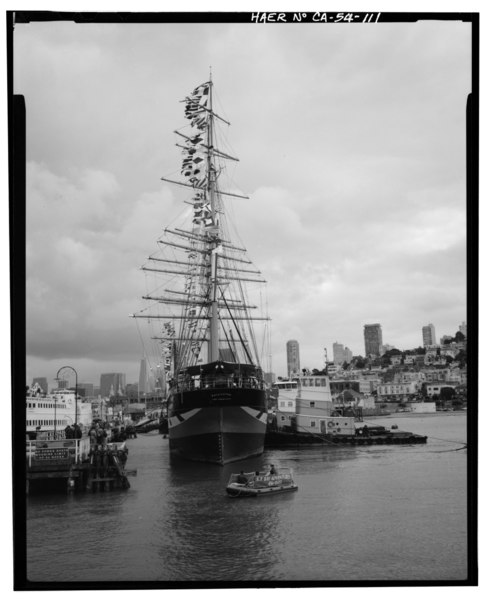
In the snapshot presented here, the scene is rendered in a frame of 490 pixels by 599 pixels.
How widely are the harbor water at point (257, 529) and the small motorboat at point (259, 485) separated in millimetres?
310

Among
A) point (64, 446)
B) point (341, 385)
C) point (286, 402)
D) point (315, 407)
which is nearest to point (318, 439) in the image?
point (315, 407)

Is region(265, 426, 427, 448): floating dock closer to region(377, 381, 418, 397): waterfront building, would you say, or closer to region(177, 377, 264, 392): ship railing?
region(177, 377, 264, 392): ship railing

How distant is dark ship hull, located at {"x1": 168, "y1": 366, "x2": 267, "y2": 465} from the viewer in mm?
23328

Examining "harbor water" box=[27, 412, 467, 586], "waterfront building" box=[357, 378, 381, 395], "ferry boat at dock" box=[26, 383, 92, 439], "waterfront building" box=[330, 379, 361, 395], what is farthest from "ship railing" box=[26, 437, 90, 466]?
"waterfront building" box=[357, 378, 381, 395]

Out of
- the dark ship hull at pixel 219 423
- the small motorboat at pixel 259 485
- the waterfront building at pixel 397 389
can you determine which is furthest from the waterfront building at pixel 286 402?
the small motorboat at pixel 259 485

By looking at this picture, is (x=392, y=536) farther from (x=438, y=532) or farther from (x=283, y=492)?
(x=283, y=492)

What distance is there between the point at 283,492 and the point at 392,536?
256 inches

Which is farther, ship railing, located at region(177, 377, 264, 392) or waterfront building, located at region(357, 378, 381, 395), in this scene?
waterfront building, located at region(357, 378, 381, 395)

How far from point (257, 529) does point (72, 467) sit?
7.93m

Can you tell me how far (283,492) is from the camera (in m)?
18.1

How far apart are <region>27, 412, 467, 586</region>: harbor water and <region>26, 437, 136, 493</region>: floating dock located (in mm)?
616

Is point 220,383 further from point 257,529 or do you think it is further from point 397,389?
point 397,389

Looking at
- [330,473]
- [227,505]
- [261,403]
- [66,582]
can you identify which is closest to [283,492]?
[227,505]

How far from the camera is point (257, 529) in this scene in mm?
13406
